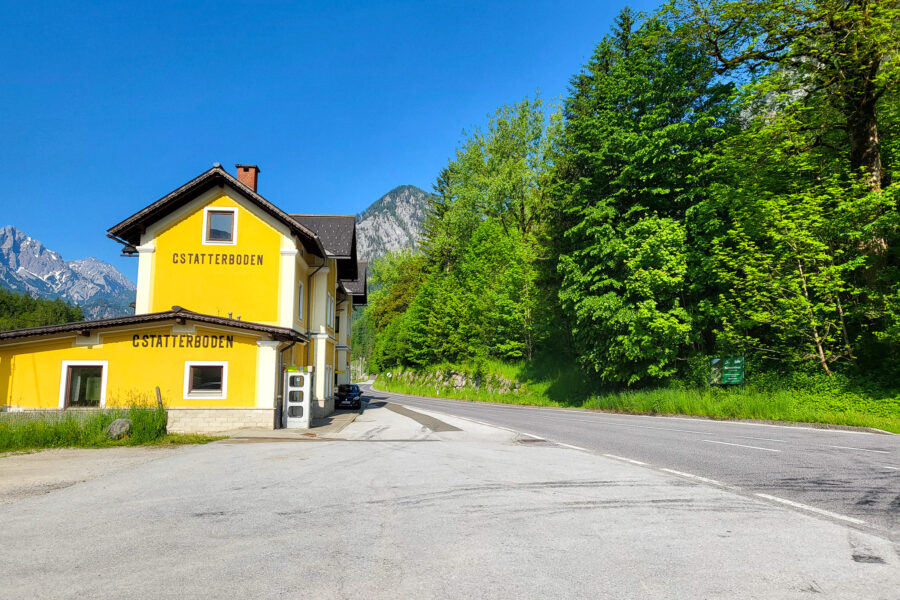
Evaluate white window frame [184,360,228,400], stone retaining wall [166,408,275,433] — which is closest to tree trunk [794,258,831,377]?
stone retaining wall [166,408,275,433]

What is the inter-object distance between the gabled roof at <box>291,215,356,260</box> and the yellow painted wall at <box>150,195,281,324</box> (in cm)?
670

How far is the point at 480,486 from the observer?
24.8 feet

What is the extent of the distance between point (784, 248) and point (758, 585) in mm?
19063

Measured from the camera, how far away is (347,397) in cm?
3130

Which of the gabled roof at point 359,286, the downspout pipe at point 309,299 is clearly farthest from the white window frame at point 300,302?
the gabled roof at point 359,286

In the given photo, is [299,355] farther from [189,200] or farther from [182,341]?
[189,200]

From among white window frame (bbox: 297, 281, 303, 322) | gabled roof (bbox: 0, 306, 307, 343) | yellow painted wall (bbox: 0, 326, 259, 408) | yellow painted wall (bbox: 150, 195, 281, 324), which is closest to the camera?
gabled roof (bbox: 0, 306, 307, 343)

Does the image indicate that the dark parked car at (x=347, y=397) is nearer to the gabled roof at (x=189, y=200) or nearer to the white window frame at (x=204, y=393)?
the gabled roof at (x=189, y=200)

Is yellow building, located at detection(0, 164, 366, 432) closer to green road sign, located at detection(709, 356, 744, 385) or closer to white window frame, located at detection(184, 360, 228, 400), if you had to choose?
white window frame, located at detection(184, 360, 228, 400)

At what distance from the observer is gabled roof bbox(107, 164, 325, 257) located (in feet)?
65.1

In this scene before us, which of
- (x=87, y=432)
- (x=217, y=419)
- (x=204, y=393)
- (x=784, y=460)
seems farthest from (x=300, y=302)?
(x=784, y=460)

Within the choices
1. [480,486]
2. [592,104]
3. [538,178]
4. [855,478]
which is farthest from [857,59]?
[538,178]

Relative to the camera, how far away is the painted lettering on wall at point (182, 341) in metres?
17.7

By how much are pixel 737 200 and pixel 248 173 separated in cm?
2127
